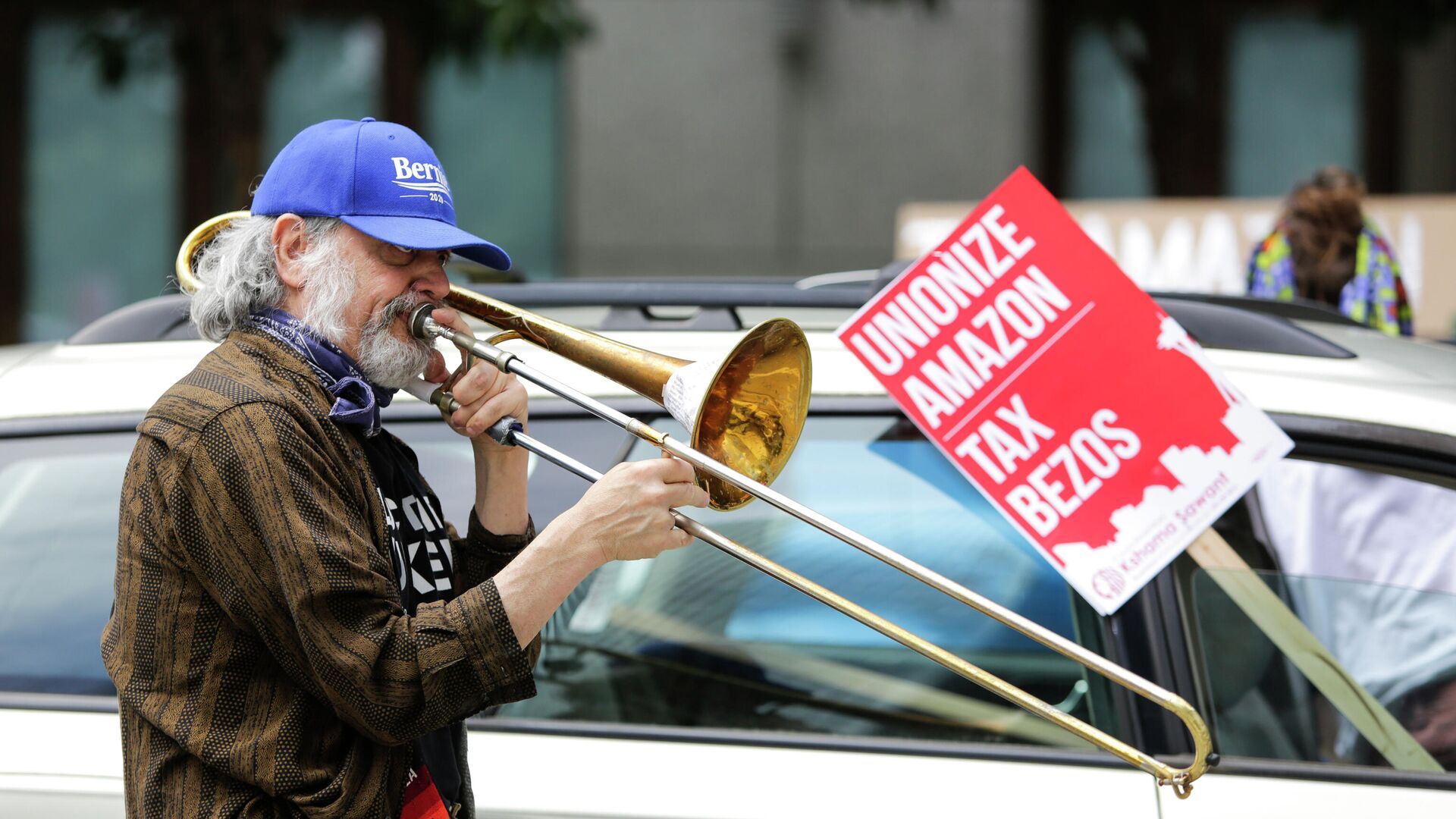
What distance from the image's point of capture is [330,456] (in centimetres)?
166

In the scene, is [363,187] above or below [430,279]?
above

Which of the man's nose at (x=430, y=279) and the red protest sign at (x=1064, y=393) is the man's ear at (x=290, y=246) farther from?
the red protest sign at (x=1064, y=393)

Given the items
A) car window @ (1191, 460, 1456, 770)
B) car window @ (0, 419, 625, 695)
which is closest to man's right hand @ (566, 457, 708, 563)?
car window @ (0, 419, 625, 695)

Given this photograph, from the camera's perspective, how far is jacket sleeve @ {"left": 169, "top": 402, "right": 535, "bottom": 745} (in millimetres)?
1547

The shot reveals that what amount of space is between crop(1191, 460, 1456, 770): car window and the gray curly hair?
1426mm

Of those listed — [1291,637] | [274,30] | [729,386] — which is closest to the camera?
[729,386]

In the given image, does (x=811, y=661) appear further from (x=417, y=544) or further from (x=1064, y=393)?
(x=417, y=544)

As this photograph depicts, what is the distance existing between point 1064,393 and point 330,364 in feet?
3.56

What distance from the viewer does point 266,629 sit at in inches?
62.6

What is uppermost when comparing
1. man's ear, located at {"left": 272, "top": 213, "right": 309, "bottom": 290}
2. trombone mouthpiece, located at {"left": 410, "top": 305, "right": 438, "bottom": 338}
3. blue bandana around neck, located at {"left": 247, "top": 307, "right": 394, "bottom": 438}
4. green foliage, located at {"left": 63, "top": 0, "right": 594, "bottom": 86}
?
green foliage, located at {"left": 63, "top": 0, "right": 594, "bottom": 86}

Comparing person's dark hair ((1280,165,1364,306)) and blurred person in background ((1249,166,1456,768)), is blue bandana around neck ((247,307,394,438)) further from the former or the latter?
person's dark hair ((1280,165,1364,306))

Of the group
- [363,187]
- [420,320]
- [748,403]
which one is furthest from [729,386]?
[363,187]

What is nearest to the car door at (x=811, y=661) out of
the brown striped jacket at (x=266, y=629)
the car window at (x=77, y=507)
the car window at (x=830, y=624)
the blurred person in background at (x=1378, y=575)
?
the car window at (x=830, y=624)

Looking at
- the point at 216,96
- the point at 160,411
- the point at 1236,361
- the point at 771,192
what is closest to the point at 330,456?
the point at 160,411
